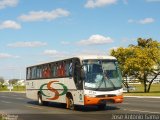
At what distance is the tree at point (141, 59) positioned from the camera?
222 feet

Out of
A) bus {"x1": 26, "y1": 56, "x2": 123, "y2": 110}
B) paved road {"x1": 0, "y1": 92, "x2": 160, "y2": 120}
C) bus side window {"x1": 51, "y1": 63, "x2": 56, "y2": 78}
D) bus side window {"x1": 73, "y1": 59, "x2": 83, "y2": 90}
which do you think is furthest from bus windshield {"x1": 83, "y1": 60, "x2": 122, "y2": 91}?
bus side window {"x1": 51, "y1": 63, "x2": 56, "y2": 78}

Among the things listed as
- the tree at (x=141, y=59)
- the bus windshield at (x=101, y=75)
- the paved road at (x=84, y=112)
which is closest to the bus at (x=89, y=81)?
the bus windshield at (x=101, y=75)

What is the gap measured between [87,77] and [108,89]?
4.24 ft

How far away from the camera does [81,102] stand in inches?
885

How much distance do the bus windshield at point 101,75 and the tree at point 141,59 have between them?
4518 cm

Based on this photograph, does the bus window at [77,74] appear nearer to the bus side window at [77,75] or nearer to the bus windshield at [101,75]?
the bus side window at [77,75]

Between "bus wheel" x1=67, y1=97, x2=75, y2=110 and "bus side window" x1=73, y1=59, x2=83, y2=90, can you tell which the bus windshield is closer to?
"bus side window" x1=73, y1=59, x2=83, y2=90

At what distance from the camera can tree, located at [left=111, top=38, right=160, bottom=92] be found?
6775 cm

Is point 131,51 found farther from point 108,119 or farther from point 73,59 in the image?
point 108,119

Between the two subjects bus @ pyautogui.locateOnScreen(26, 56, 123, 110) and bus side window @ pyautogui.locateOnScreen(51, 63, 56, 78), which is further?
bus side window @ pyautogui.locateOnScreen(51, 63, 56, 78)

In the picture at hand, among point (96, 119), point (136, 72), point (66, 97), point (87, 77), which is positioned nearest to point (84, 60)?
point (87, 77)

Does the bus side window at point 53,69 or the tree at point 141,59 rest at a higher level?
the tree at point 141,59

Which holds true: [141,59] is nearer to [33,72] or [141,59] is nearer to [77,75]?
[33,72]

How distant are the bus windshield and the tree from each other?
148 feet
